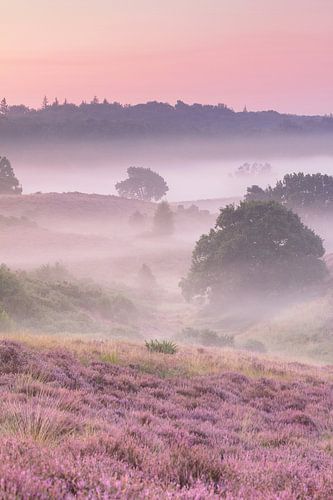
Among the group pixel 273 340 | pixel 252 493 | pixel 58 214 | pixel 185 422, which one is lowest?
pixel 273 340

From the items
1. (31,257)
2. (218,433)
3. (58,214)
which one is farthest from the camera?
(58,214)

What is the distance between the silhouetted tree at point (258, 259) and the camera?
5544 centimetres

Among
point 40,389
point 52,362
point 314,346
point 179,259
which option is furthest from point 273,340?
point 179,259

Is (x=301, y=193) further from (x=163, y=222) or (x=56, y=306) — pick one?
(x=56, y=306)

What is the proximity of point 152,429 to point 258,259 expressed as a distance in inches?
1990

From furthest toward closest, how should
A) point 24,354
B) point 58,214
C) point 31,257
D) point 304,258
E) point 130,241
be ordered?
point 58,214 → point 130,241 → point 31,257 → point 304,258 → point 24,354

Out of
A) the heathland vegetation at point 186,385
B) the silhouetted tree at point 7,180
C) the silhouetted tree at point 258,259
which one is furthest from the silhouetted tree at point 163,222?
the silhouetted tree at point 258,259

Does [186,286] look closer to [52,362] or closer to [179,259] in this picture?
[179,259]

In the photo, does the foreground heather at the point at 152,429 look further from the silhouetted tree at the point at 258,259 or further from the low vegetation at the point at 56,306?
the silhouetted tree at the point at 258,259

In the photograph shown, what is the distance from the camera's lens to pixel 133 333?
124 feet

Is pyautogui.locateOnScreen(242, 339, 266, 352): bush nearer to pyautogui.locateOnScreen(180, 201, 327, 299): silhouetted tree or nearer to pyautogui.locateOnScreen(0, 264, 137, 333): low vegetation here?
pyautogui.locateOnScreen(0, 264, 137, 333): low vegetation

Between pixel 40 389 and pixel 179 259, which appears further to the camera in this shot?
pixel 179 259

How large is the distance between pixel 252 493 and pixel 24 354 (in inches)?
304

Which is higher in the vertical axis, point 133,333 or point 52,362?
point 52,362
